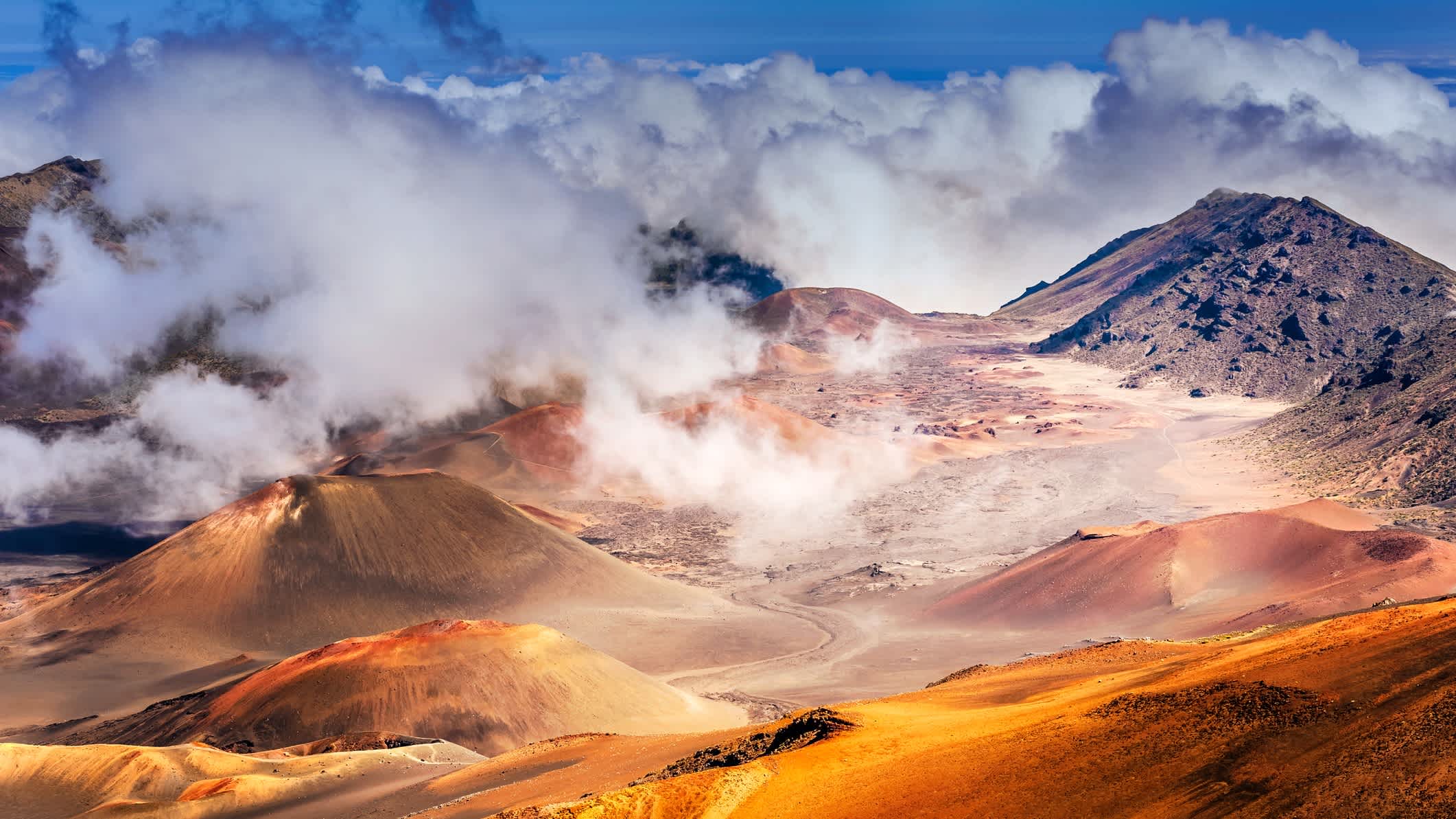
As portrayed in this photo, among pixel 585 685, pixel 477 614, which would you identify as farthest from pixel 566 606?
pixel 585 685

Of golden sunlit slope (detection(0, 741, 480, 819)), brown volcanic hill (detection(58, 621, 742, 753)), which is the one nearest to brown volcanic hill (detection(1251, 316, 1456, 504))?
brown volcanic hill (detection(58, 621, 742, 753))

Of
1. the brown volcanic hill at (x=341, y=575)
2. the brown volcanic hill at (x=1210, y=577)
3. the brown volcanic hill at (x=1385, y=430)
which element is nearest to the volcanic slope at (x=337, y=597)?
the brown volcanic hill at (x=341, y=575)

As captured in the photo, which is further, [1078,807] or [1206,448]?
[1206,448]

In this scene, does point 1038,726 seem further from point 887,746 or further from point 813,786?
point 813,786

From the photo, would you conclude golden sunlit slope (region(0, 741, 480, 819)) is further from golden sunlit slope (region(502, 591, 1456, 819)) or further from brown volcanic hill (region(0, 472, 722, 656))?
brown volcanic hill (region(0, 472, 722, 656))

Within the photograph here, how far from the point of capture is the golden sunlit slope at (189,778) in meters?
36.1

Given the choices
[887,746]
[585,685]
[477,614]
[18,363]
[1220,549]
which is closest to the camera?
[887,746]

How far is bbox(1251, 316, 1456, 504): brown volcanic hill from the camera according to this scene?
3329 inches

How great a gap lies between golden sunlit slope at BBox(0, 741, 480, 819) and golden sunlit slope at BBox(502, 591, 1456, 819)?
1808 cm

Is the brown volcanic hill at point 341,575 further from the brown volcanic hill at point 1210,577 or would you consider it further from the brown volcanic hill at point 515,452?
the brown volcanic hill at point 515,452

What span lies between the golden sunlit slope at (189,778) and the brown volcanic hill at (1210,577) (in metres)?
36.6

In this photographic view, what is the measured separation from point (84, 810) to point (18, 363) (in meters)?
140

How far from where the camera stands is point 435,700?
49750 millimetres

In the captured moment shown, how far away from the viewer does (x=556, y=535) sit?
82500mm
